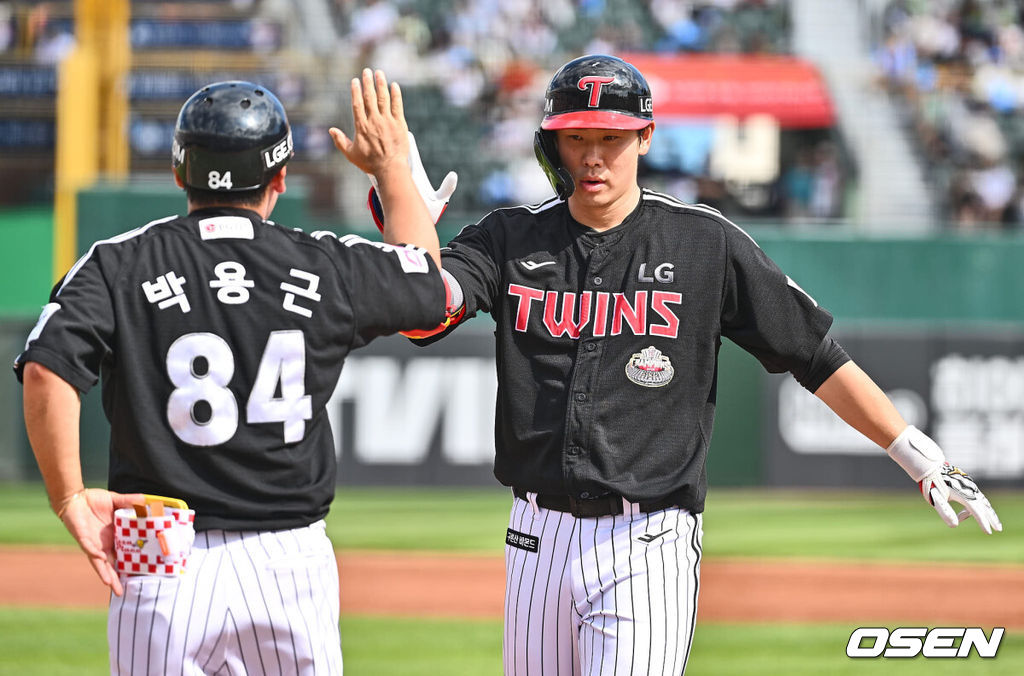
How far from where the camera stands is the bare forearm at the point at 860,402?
12.0ft

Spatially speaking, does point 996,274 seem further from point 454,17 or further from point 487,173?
point 454,17

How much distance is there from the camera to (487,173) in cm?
1689

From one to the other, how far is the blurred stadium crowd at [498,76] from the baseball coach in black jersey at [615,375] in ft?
42.1

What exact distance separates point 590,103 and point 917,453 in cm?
133

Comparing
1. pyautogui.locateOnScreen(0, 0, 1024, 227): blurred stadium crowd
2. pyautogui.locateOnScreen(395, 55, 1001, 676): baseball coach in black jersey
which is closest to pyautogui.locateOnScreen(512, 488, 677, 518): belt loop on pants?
pyautogui.locateOnScreen(395, 55, 1001, 676): baseball coach in black jersey

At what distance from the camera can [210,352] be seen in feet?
9.46

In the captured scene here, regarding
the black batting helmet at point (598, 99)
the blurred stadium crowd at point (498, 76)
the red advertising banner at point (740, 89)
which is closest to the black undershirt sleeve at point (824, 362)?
the black batting helmet at point (598, 99)

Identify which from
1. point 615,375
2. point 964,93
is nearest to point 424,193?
point 615,375

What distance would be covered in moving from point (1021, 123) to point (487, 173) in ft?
24.7

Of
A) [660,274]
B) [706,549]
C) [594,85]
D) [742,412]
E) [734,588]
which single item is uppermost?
[594,85]

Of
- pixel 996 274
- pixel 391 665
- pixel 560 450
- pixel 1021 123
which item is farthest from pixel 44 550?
pixel 1021 123

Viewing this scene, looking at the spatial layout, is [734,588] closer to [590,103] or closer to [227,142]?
[590,103]

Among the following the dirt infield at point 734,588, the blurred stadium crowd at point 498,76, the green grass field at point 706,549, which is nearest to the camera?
the green grass field at point 706,549

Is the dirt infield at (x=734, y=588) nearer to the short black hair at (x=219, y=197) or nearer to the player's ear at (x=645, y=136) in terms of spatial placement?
the player's ear at (x=645, y=136)
